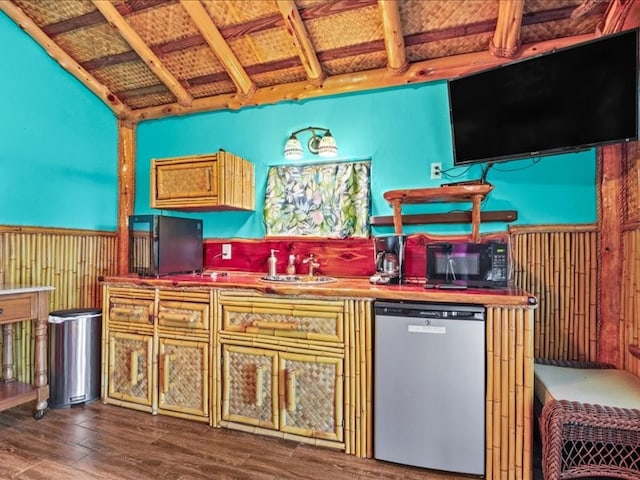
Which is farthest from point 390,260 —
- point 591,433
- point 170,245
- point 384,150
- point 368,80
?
point 170,245

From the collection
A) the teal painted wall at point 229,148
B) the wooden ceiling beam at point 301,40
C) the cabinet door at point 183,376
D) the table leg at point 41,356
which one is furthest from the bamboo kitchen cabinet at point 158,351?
the wooden ceiling beam at point 301,40

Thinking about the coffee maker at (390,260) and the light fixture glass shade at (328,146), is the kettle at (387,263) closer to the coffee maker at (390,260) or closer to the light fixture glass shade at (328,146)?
the coffee maker at (390,260)

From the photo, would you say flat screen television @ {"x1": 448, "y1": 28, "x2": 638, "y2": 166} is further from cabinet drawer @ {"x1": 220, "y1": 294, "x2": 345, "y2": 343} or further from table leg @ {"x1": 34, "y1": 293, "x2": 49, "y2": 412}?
table leg @ {"x1": 34, "y1": 293, "x2": 49, "y2": 412}

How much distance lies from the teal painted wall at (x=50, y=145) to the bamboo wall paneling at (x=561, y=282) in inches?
135

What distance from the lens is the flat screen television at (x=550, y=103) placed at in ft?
5.67

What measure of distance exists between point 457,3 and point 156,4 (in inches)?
77.6

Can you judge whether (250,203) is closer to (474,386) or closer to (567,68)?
(474,386)

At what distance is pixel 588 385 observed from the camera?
1733 millimetres

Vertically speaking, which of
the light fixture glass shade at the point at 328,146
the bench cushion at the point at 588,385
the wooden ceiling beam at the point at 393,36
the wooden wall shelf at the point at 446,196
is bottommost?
the bench cushion at the point at 588,385

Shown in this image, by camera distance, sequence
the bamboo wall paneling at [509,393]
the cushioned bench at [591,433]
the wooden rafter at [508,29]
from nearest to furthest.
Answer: the cushioned bench at [591,433] < the bamboo wall paneling at [509,393] < the wooden rafter at [508,29]

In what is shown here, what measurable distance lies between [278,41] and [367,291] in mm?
1902

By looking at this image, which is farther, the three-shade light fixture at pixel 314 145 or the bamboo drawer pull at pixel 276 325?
the three-shade light fixture at pixel 314 145

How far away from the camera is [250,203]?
287 centimetres

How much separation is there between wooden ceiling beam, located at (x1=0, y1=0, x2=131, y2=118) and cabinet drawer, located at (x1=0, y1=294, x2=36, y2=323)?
6.13ft
